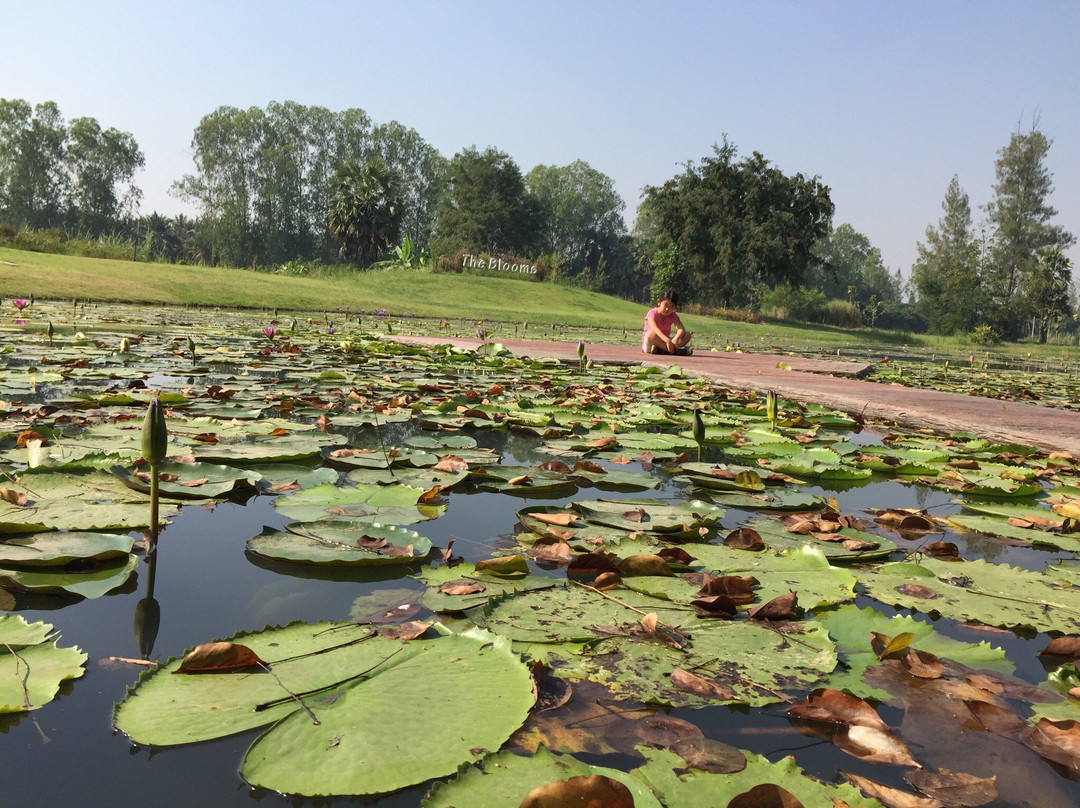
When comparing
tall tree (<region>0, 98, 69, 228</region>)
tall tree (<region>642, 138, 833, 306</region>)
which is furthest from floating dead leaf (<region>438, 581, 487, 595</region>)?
tall tree (<region>0, 98, 69, 228</region>)

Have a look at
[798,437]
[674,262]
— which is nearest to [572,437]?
[798,437]

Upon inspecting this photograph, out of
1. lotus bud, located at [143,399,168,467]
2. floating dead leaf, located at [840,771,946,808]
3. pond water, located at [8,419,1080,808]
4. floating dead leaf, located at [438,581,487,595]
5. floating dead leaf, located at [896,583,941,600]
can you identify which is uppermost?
lotus bud, located at [143,399,168,467]

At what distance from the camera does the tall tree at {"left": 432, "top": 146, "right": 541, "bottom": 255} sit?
46219mm

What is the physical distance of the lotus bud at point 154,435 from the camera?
124cm

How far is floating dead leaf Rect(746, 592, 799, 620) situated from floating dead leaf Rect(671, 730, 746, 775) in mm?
367

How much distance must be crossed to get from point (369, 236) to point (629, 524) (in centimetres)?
4307

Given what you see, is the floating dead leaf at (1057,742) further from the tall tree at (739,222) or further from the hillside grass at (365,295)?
the tall tree at (739,222)

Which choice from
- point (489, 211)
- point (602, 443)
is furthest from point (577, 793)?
point (489, 211)

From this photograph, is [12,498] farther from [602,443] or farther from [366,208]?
[366,208]

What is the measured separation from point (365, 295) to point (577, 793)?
66.5ft

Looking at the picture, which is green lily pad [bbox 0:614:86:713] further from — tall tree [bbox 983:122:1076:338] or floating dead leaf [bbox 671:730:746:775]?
tall tree [bbox 983:122:1076:338]

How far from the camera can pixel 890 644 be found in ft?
3.32

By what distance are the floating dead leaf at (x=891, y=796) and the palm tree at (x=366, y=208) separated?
141 ft

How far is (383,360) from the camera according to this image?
18.0 feet
